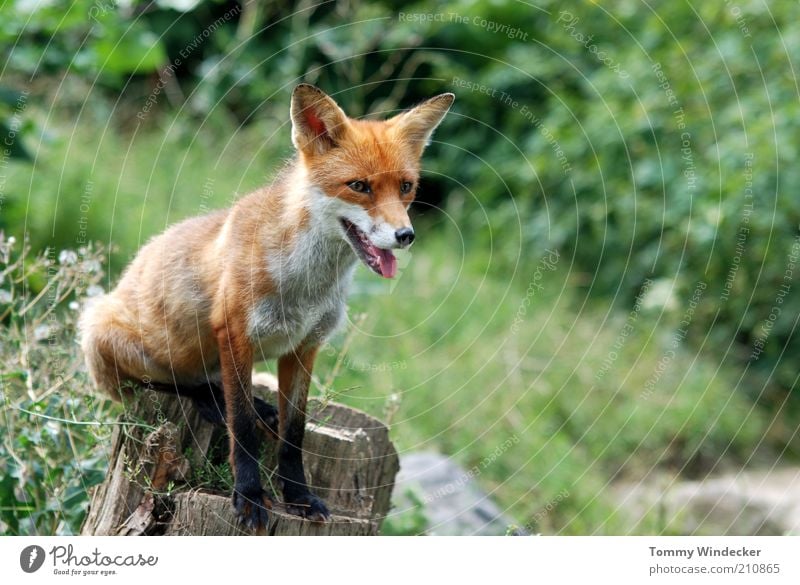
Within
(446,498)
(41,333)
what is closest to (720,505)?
(446,498)

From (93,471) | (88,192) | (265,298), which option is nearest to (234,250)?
(265,298)

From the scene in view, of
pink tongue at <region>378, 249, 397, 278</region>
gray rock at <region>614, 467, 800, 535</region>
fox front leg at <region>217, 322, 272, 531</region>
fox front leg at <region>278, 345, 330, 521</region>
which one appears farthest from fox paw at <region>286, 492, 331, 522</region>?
gray rock at <region>614, 467, 800, 535</region>

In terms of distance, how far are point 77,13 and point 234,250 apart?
3414 millimetres

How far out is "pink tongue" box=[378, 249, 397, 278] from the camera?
4434 millimetres

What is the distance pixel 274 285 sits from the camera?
484 cm

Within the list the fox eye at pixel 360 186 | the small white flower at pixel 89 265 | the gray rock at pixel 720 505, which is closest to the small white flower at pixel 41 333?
the small white flower at pixel 89 265

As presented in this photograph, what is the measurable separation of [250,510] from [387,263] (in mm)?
1387

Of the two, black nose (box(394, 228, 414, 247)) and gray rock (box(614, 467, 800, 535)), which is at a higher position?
black nose (box(394, 228, 414, 247))

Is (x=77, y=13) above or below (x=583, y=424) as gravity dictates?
above

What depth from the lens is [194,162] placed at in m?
11.3

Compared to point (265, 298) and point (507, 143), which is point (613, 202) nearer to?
point (507, 143)

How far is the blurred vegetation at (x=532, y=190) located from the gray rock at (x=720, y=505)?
1.16 ft

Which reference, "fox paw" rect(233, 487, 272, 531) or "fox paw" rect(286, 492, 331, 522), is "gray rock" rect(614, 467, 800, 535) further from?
"fox paw" rect(233, 487, 272, 531)

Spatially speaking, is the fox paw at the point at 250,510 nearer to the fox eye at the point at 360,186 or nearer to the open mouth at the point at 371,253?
the open mouth at the point at 371,253
